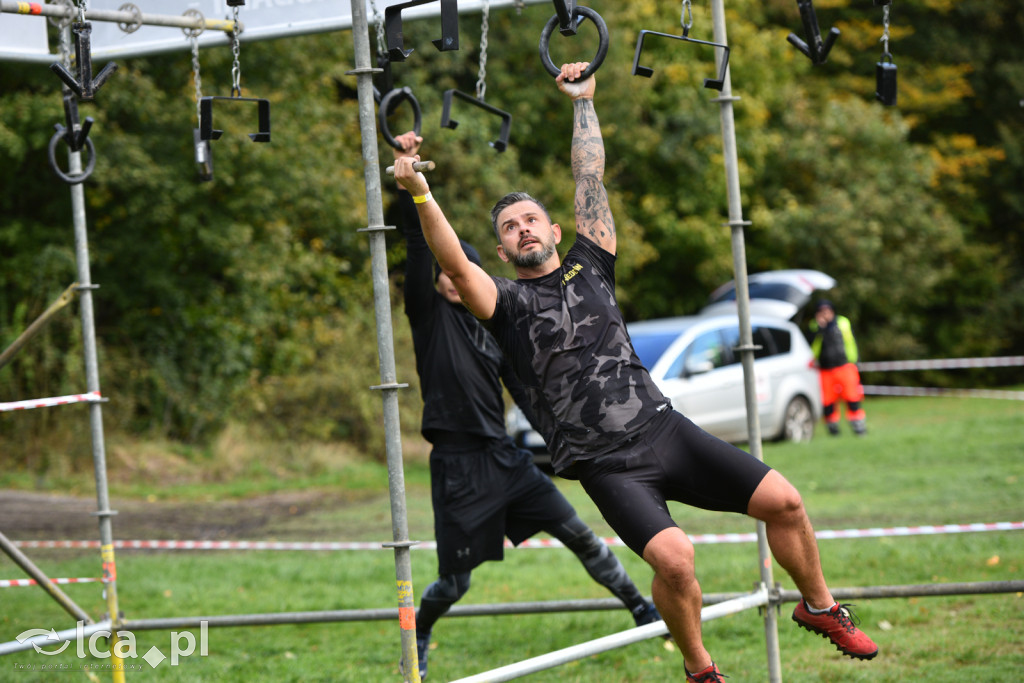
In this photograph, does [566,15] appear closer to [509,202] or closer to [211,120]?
[509,202]

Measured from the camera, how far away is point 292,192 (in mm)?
15602

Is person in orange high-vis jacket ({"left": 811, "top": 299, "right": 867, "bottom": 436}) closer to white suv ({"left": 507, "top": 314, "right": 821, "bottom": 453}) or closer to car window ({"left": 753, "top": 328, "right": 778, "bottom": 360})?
white suv ({"left": 507, "top": 314, "right": 821, "bottom": 453})

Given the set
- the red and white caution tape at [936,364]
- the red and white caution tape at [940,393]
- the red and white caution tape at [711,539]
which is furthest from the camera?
the red and white caution tape at [936,364]

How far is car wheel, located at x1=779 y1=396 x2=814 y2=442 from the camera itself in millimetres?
14883

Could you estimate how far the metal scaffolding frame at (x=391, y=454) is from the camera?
3.84 m

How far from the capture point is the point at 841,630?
3979 mm

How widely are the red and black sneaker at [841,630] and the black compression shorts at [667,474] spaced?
21.0 inches

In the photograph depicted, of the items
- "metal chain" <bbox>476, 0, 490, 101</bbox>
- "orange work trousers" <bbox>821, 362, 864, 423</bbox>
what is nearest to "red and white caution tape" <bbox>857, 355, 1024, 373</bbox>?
"orange work trousers" <bbox>821, 362, 864, 423</bbox>

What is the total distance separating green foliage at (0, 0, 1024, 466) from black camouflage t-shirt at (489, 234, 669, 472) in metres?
4.15

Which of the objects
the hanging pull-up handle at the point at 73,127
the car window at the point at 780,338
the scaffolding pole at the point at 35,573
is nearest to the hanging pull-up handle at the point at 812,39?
the hanging pull-up handle at the point at 73,127

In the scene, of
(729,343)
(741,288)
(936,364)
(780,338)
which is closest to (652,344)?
(729,343)

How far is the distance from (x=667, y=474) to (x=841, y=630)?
2.98ft

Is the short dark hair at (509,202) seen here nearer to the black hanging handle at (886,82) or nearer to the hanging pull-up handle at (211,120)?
the hanging pull-up handle at (211,120)

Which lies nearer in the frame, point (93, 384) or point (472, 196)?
point (93, 384)
